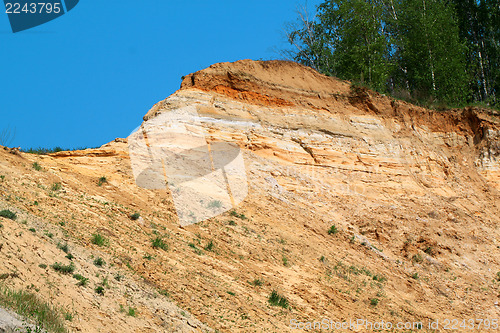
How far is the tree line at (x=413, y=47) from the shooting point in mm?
29919

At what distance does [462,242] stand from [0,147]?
51.9ft

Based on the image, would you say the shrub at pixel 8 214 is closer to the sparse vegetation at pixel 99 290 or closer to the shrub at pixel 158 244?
the sparse vegetation at pixel 99 290

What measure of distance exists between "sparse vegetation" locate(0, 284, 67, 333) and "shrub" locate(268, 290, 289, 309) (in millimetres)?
5657

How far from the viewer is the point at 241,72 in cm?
2289

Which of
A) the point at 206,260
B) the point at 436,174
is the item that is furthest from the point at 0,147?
the point at 436,174

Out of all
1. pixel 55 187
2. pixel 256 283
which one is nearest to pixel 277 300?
pixel 256 283

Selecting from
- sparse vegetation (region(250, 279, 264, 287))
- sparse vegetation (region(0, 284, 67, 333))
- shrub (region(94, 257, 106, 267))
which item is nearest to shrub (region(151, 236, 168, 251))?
shrub (region(94, 257, 106, 267))

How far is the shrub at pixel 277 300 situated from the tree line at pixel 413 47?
17153mm

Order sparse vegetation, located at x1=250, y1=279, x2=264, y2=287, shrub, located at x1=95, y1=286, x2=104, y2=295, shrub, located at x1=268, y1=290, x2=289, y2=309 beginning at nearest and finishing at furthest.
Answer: shrub, located at x1=95, y1=286, x2=104, y2=295 < shrub, located at x1=268, y1=290, x2=289, y2=309 < sparse vegetation, located at x1=250, y1=279, x2=264, y2=287

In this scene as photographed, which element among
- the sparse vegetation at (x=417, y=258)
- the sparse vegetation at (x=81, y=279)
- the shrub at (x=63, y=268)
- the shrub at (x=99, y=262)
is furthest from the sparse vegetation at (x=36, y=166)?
the sparse vegetation at (x=417, y=258)

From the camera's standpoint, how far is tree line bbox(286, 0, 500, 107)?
29919mm

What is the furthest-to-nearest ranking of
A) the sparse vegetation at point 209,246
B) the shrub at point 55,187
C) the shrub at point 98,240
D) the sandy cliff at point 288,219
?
the sparse vegetation at point 209,246, the shrub at point 55,187, the shrub at point 98,240, the sandy cliff at point 288,219

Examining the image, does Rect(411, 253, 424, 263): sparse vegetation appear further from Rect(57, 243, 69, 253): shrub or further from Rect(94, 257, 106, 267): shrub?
Rect(57, 243, 69, 253): shrub

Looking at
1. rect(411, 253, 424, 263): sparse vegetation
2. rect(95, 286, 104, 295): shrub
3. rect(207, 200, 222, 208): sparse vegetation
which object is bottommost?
rect(411, 253, 424, 263): sparse vegetation
